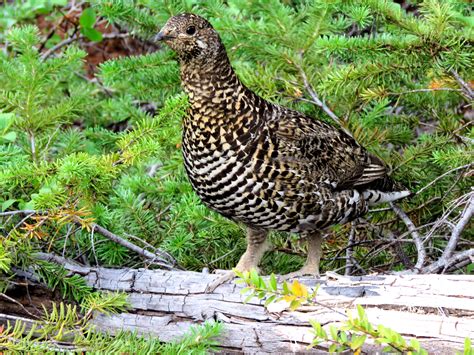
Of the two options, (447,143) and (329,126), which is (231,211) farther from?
(447,143)

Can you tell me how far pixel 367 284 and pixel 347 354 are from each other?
0.31 m

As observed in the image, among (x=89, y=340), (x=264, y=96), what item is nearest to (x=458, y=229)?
(x=264, y=96)

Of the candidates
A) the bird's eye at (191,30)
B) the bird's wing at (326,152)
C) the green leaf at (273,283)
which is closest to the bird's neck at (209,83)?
the bird's eye at (191,30)

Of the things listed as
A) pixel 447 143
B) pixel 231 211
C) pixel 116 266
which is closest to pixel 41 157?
pixel 116 266

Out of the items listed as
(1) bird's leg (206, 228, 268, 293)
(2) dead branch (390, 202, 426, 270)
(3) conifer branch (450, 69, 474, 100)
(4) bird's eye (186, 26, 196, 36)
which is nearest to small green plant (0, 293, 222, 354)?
(1) bird's leg (206, 228, 268, 293)

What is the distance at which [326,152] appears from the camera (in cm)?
413

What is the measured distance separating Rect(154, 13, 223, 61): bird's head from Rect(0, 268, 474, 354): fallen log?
3.48 ft

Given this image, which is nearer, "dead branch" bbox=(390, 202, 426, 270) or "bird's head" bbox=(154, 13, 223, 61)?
"bird's head" bbox=(154, 13, 223, 61)

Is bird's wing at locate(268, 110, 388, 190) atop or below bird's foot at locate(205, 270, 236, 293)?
atop

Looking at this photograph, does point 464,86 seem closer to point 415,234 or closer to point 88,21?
point 415,234

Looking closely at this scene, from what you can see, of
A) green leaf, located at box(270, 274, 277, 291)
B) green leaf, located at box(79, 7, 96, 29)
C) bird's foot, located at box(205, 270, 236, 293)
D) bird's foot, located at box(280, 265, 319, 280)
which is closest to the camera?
green leaf, located at box(270, 274, 277, 291)

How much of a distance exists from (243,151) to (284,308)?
0.81 meters

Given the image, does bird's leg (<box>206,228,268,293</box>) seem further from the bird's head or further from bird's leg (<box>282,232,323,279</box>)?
the bird's head

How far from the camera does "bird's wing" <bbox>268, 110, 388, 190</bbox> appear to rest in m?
3.94
